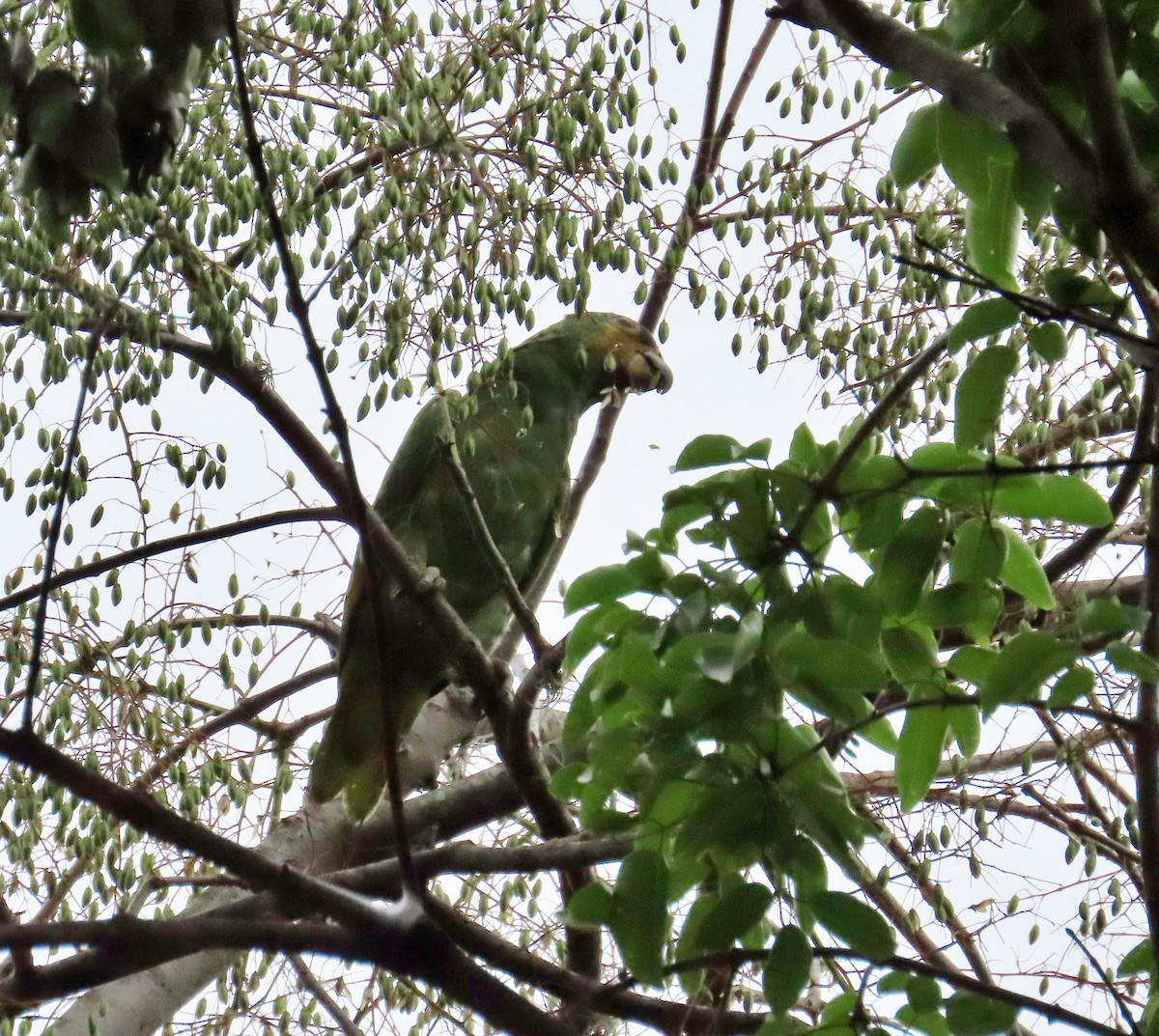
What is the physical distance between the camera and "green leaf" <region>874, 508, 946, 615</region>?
1.25m

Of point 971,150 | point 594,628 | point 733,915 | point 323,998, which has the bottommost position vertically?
point 733,915

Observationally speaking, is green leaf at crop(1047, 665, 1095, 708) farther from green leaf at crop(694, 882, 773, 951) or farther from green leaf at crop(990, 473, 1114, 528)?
green leaf at crop(694, 882, 773, 951)

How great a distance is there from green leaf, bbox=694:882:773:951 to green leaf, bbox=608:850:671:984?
4cm

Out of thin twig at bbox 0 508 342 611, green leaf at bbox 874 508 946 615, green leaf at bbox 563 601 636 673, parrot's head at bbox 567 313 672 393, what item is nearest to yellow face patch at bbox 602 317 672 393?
parrot's head at bbox 567 313 672 393

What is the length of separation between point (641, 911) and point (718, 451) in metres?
0.45

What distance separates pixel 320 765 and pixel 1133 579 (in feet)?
6.99

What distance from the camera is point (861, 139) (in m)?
3.30

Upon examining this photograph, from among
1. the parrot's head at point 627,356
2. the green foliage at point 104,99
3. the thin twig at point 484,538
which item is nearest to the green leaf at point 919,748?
the green foliage at point 104,99

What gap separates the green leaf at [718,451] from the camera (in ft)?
4.17

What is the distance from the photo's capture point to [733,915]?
1.16 m

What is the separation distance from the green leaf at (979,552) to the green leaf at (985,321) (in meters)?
0.19

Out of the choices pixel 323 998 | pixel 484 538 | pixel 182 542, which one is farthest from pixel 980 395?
pixel 323 998

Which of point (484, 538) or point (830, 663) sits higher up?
point (484, 538)

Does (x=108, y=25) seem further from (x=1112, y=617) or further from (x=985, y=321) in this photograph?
(x=1112, y=617)
